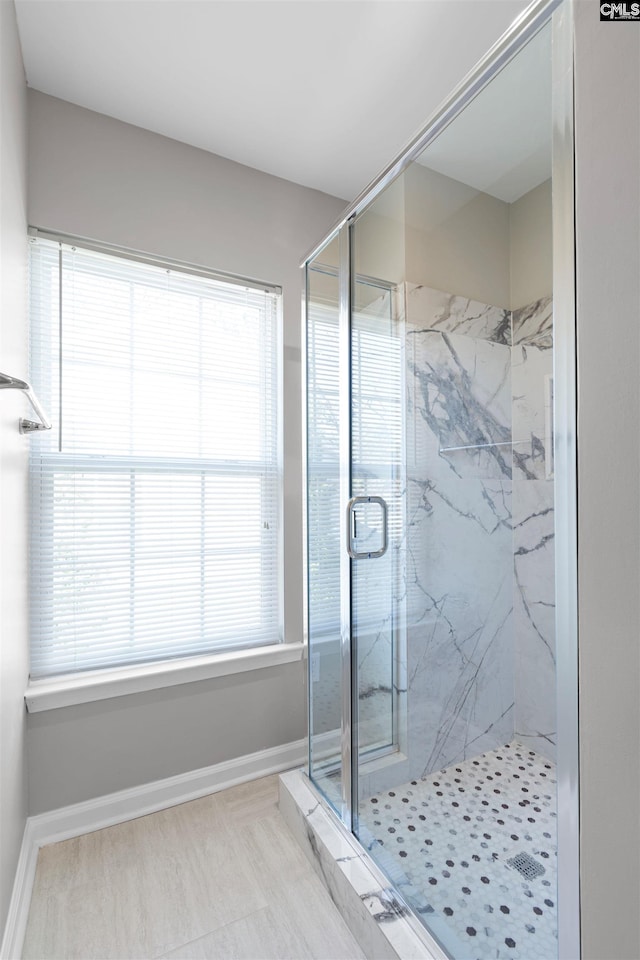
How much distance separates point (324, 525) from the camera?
68.3 inches

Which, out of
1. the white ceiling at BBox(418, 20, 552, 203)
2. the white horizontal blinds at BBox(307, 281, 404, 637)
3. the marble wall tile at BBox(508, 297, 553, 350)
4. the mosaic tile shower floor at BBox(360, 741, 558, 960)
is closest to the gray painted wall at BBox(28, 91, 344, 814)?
the white horizontal blinds at BBox(307, 281, 404, 637)

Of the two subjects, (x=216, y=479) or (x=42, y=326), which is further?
(x=216, y=479)

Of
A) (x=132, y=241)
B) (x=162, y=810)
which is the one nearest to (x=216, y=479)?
(x=132, y=241)

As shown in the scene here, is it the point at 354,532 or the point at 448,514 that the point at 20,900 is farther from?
the point at 448,514

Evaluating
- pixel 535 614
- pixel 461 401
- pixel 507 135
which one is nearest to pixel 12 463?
pixel 461 401

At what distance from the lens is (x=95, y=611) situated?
1.70 metres

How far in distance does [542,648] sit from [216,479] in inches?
53.4

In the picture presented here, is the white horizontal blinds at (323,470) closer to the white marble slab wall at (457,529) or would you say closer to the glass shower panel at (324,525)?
the glass shower panel at (324,525)

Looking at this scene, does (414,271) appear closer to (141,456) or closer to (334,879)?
(141,456)

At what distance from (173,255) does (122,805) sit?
203 centimetres

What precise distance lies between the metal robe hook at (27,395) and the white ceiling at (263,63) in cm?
109

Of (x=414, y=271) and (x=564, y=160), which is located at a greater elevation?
(x=414, y=271)

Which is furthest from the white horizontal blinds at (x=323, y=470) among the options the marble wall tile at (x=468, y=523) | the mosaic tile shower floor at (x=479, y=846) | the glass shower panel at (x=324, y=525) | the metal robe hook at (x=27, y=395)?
the metal robe hook at (x=27, y=395)

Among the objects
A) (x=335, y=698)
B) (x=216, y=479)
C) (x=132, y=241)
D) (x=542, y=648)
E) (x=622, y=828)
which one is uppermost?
(x=132, y=241)
